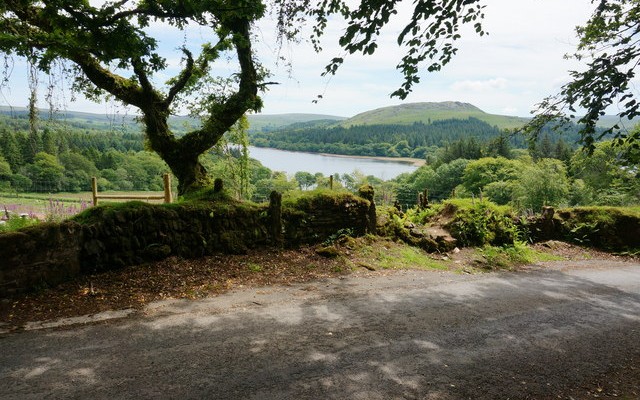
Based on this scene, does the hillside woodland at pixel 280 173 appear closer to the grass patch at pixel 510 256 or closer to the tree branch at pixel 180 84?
the tree branch at pixel 180 84

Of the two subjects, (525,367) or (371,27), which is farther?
(371,27)

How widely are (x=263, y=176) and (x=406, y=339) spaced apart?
38294mm

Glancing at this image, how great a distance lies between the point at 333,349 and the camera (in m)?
4.50

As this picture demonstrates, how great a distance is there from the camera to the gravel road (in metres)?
3.67

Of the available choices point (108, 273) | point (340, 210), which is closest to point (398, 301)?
point (340, 210)

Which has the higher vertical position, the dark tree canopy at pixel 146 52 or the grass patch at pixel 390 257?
the dark tree canopy at pixel 146 52

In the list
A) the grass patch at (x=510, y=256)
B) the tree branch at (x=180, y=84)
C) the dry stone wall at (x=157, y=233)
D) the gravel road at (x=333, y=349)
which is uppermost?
the tree branch at (x=180, y=84)

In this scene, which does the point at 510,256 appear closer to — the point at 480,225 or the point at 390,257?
the point at 480,225

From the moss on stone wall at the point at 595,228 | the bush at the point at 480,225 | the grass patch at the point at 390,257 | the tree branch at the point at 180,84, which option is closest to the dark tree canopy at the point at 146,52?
the tree branch at the point at 180,84

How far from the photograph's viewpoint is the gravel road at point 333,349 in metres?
3.67

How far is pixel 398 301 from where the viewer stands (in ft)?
21.1

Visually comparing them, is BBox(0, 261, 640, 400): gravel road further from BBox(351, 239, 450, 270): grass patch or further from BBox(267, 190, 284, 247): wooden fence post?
BBox(267, 190, 284, 247): wooden fence post

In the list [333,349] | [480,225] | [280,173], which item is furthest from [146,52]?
[280,173]

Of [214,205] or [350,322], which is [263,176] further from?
[350,322]
